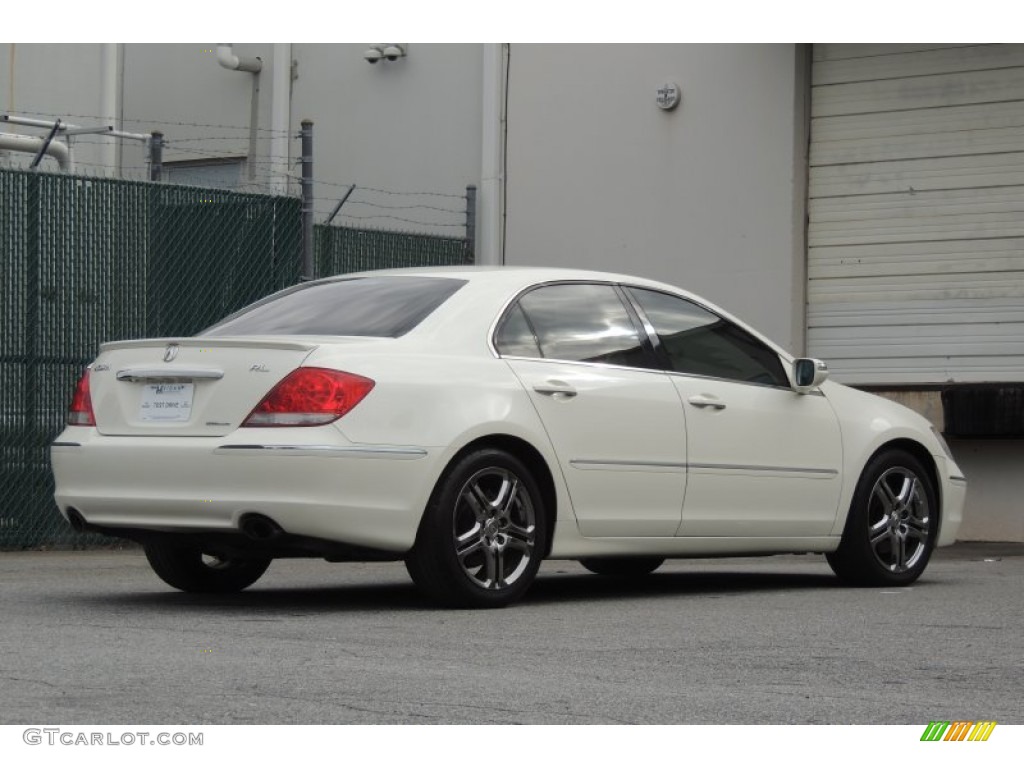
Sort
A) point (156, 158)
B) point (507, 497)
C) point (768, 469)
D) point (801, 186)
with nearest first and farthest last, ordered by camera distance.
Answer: point (507, 497) < point (768, 469) < point (156, 158) < point (801, 186)

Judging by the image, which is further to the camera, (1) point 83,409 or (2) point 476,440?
(1) point 83,409

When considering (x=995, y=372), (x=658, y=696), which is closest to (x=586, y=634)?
(x=658, y=696)

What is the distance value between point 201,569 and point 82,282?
14.0 feet

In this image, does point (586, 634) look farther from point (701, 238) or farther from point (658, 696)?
point (701, 238)

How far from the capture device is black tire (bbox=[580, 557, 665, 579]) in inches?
423

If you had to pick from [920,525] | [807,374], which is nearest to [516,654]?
[807,374]

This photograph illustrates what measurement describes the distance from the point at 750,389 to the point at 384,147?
974cm

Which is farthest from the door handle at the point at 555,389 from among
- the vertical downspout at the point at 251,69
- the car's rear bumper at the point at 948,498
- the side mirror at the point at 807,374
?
the vertical downspout at the point at 251,69

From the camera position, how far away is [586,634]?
747 cm

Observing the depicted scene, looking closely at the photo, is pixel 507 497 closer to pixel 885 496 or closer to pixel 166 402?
pixel 166 402

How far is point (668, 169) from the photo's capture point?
55.6 feet

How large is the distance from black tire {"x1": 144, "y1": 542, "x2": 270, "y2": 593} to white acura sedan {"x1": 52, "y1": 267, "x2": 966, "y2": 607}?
1 centimetres

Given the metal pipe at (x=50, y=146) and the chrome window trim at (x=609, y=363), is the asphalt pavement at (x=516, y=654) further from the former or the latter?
the metal pipe at (x=50, y=146)

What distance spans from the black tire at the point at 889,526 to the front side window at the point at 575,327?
1.55m
